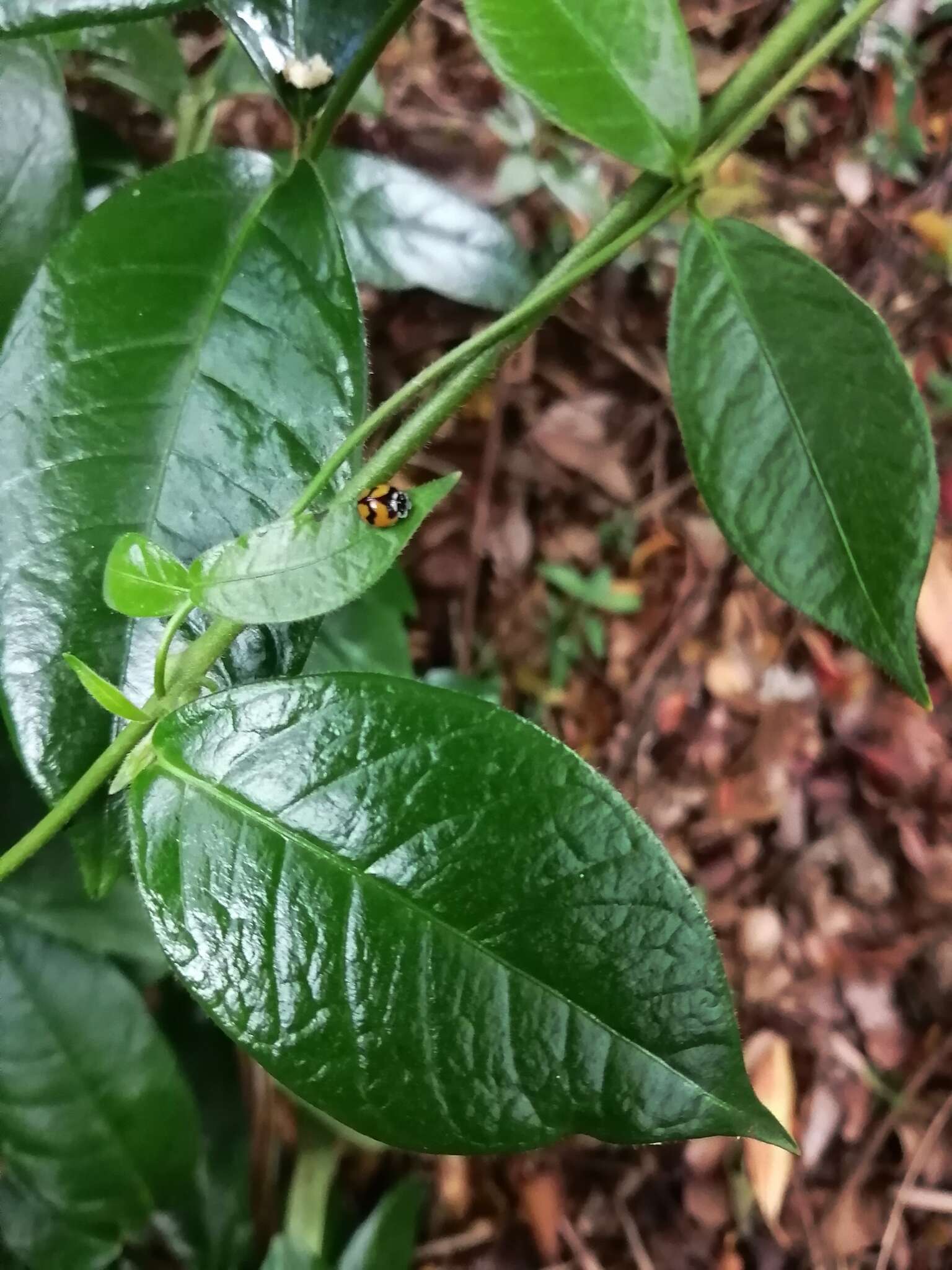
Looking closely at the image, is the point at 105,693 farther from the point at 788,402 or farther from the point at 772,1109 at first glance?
the point at 772,1109

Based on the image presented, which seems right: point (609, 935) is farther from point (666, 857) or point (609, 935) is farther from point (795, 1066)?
point (795, 1066)

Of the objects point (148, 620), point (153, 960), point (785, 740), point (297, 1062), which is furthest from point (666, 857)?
point (785, 740)

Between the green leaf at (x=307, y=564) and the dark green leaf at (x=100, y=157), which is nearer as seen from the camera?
the green leaf at (x=307, y=564)

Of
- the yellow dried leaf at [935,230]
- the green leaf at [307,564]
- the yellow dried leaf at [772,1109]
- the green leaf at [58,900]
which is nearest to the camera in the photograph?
the green leaf at [307,564]

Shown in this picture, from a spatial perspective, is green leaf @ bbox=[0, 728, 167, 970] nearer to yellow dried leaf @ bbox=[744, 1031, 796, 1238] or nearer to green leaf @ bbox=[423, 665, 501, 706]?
green leaf @ bbox=[423, 665, 501, 706]

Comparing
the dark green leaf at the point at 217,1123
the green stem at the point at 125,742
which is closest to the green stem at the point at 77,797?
the green stem at the point at 125,742

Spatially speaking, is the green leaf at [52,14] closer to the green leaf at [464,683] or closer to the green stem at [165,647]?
the green stem at [165,647]

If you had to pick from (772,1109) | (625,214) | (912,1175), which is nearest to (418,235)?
(625,214)
